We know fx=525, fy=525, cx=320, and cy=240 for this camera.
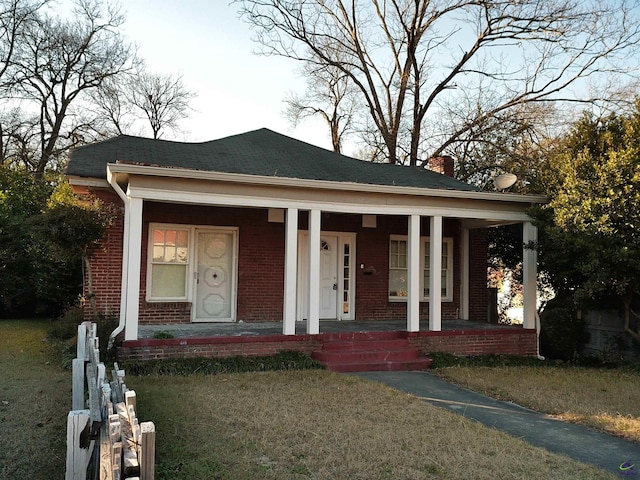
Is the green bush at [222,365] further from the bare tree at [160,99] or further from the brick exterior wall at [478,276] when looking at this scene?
the bare tree at [160,99]

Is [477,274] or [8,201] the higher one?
[8,201]

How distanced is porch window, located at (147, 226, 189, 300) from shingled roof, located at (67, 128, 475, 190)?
60.9 inches

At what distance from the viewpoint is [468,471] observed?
14.6 ft

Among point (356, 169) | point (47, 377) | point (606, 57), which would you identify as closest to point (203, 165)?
point (356, 169)

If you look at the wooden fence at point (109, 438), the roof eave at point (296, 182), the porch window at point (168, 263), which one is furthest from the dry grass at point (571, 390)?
the porch window at point (168, 263)

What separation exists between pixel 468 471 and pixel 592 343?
8370mm

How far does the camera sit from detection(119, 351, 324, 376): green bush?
8156 millimetres

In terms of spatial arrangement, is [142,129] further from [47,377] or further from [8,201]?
[47,377]

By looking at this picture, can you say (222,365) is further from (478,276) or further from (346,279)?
(478,276)

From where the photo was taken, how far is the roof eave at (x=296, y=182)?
8.41 metres

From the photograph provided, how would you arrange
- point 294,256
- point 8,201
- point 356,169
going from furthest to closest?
point 8,201
point 356,169
point 294,256

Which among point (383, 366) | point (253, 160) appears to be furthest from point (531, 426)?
point (253, 160)

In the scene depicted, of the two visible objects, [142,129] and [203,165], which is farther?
[142,129]

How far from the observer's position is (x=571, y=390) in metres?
7.92
